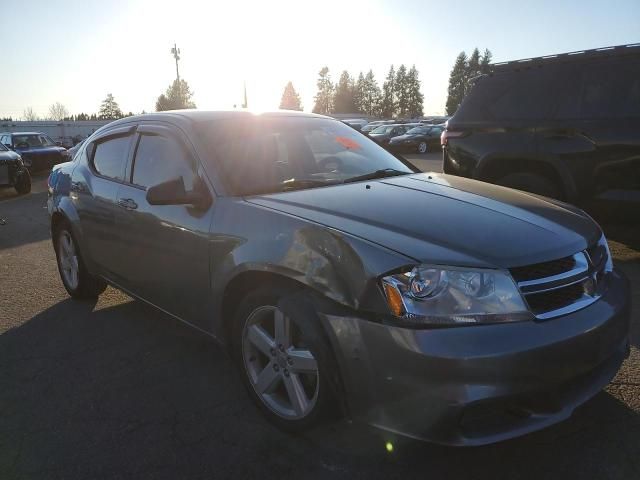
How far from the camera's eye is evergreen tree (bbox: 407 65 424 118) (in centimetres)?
13112

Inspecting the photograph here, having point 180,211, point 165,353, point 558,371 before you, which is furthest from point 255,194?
point 558,371

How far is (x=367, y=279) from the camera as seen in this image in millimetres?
2137

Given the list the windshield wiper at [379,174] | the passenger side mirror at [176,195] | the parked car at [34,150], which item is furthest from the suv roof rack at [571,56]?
the parked car at [34,150]

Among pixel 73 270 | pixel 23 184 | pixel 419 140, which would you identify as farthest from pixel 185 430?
pixel 419 140

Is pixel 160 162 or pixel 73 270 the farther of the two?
pixel 73 270

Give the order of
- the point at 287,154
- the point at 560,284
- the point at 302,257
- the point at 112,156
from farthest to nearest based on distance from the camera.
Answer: the point at 112,156
the point at 287,154
the point at 302,257
the point at 560,284

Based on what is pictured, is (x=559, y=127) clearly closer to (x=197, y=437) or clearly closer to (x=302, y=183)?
(x=302, y=183)

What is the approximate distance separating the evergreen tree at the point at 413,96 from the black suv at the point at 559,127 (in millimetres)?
129753

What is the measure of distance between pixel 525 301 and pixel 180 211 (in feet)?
6.43

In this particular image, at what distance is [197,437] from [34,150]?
19026 mm

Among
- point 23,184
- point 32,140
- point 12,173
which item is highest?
point 32,140

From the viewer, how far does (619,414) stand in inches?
106

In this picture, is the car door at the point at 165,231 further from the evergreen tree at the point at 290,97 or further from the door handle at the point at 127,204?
the evergreen tree at the point at 290,97

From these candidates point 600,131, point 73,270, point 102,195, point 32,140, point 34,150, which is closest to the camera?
point 102,195
